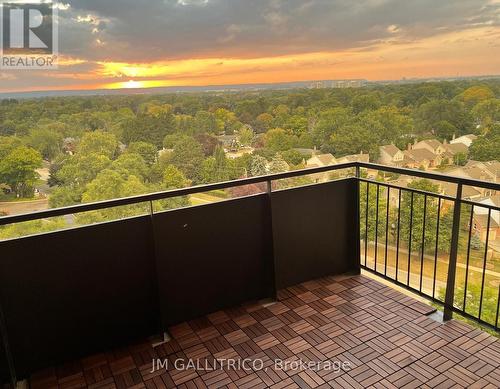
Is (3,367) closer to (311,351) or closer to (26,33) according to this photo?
(311,351)

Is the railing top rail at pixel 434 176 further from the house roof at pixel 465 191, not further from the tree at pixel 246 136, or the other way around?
the tree at pixel 246 136

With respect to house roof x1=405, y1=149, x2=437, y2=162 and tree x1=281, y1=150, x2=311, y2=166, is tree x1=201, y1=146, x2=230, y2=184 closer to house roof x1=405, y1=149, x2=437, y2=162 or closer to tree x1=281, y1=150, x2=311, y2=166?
tree x1=281, y1=150, x2=311, y2=166

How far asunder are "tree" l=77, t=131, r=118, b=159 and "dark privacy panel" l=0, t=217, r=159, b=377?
788 cm

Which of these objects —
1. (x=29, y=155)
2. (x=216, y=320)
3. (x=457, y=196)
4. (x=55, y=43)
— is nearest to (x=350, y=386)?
(x=216, y=320)

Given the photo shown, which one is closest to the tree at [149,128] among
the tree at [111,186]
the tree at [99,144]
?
the tree at [99,144]

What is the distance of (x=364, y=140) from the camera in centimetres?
941

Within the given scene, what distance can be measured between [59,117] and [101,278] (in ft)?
22.3

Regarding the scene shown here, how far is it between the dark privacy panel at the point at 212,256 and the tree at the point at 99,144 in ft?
25.7

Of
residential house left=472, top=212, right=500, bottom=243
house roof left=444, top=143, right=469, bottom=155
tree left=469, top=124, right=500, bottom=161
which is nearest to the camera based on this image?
residential house left=472, top=212, right=500, bottom=243

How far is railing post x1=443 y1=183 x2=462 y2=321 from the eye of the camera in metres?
2.48

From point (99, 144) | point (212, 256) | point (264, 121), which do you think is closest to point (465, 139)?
point (264, 121)

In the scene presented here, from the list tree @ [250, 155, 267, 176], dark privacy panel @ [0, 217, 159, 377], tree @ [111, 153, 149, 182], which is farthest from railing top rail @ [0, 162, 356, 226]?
tree @ [111, 153, 149, 182]

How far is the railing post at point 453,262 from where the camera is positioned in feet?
8.14

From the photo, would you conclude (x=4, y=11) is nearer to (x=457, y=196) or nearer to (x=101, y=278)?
(x=101, y=278)
